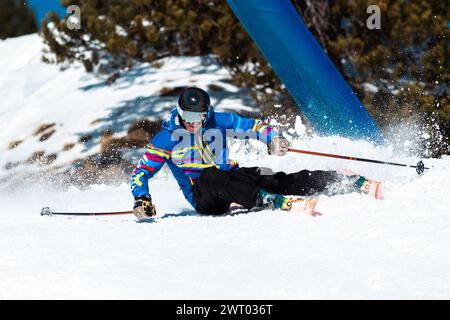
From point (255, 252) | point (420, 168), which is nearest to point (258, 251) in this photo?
point (255, 252)

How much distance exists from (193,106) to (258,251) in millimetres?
1345

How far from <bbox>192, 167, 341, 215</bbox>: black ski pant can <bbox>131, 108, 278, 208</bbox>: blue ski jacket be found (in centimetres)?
12

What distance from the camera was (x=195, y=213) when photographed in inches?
211

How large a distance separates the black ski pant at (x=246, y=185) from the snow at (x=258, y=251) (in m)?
0.13

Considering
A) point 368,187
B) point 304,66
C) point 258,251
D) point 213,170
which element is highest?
point 304,66

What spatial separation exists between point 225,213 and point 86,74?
984 cm

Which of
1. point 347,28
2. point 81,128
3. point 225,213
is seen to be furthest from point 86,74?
point 225,213

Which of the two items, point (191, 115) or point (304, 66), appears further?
point (304, 66)

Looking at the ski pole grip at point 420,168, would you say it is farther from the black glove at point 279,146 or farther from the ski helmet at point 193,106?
the ski helmet at point 193,106

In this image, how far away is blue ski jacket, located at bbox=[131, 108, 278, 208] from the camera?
4934mm

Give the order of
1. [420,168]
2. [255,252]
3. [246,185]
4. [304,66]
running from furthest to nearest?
1. [304,66]
2. [420,168]
3. [246,185]
4. [255,252]

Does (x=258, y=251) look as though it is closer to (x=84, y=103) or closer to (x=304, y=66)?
(x=304, y=66)

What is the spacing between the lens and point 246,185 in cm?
483
